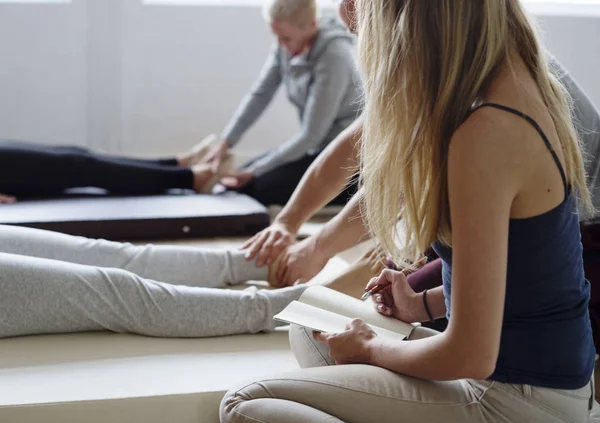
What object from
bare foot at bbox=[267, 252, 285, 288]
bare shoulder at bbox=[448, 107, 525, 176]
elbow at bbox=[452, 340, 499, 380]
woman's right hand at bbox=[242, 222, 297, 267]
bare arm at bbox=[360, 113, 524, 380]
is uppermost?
bare shoulder at bbox=[448, 107, 525, 176]

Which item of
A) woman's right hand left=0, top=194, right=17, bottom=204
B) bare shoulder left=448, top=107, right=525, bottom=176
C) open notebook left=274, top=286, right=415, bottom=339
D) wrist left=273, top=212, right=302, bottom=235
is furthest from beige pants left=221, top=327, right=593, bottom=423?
woman's right hand left=0, top=194, right=17, bottom=204

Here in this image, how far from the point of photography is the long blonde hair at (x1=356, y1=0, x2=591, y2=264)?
111 cm

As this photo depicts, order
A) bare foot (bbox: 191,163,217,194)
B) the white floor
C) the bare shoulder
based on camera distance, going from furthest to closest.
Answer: bare foot (bbox: 191,163,217,194) < the white floor < the bare shoulder

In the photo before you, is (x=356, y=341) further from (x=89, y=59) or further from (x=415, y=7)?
(x=89, y=59)

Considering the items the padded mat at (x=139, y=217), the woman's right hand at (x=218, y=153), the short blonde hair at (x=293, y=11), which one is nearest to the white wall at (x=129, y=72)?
the woman's right hand at (x=218, y=153)

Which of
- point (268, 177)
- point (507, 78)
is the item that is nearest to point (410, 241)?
point (507, 78)

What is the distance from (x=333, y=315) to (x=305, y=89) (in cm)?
189

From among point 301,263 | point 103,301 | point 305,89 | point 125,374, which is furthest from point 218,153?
point 125,374

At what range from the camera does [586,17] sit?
173 inches

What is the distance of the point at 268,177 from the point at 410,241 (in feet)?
6.71

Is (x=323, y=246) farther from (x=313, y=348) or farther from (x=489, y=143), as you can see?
(x=489, y=143)

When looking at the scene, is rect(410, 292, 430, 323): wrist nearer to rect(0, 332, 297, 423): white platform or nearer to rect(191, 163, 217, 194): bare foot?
rect(0, 332, 297, 423): white platform

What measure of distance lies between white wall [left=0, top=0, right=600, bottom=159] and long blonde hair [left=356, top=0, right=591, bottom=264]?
2.90 meters

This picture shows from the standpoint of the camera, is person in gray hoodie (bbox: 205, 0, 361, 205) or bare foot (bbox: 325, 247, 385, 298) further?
person in gray hoodie (bbox: 205, 0, 361, 205)
